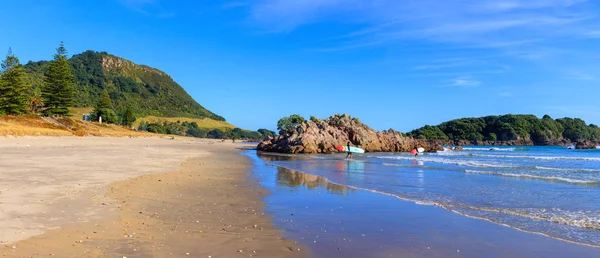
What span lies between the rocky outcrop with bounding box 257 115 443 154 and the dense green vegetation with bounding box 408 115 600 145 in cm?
9352

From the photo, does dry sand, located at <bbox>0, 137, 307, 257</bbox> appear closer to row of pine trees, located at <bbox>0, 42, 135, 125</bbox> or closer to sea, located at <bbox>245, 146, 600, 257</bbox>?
sea, located at <bbox>245, 146, 600, 257</bbox>

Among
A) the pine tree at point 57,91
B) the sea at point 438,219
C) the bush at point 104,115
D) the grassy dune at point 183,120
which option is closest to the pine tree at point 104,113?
the bush at point 104,115

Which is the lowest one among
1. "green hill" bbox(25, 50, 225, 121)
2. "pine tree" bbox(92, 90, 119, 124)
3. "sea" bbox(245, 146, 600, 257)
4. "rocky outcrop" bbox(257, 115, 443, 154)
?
"sea" bbox(245, 146, 600, 257)

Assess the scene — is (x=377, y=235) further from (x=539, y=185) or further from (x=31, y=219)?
(x=539, y=185)

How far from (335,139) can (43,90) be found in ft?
165

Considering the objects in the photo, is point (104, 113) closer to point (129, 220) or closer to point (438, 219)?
point (129, 220)

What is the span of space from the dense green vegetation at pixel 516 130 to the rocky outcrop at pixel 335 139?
307 ft

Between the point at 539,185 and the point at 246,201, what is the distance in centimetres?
1290

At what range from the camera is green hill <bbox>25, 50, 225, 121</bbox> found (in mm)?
144425

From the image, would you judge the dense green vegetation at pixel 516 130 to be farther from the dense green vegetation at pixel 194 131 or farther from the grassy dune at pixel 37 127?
the grassy dune at pixel 37 127

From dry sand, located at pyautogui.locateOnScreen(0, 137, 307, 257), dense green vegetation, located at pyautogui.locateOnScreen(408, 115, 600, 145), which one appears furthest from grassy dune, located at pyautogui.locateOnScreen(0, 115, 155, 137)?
dense green vegetation, located at pyautogui.locateOnScreen(408, 115, 600, 145)

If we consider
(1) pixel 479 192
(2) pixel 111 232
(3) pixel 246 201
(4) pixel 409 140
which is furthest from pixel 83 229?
(4) pixel 409 140

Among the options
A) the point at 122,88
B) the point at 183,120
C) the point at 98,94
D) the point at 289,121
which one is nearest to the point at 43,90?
the point at 289,121

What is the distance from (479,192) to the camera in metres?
13.8
